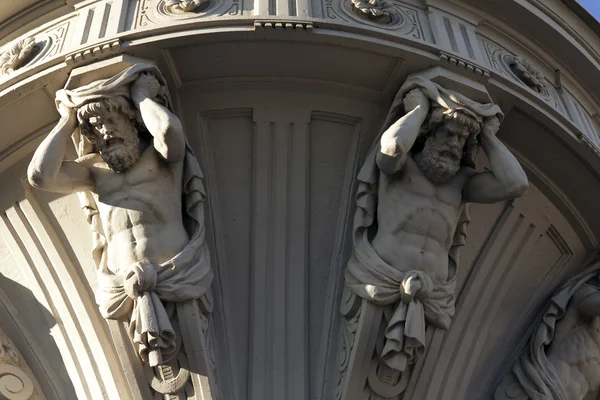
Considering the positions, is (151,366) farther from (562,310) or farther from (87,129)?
(562,310)

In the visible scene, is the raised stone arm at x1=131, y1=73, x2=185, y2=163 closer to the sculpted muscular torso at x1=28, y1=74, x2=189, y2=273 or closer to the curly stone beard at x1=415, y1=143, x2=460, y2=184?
the sculpted muscular torso at x1=28, y1=74, x2=189, y2=273

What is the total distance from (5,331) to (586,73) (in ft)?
15.8

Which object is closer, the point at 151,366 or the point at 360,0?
the point at 151,366

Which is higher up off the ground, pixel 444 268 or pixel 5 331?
pixel 444 268

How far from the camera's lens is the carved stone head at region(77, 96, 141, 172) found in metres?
7.15

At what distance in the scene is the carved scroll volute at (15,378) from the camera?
760 cm

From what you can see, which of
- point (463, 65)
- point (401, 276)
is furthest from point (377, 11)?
point (401, 276)

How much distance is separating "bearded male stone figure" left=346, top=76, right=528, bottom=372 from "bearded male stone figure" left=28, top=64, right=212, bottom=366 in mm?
1128

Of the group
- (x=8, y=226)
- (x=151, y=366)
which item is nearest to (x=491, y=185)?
(x=151, y=366)

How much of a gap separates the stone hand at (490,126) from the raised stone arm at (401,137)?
41 centimetres

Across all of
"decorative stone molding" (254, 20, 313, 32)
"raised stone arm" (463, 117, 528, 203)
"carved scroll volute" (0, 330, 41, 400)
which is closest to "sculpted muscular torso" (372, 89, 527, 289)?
"raised stone arm" (463, 117, 528, 203)

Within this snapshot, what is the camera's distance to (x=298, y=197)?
25.0 feet

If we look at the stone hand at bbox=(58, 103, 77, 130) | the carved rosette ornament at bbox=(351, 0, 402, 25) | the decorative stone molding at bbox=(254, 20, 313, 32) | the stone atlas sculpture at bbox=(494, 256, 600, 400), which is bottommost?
the stone atlas sculpture at bbox=(494, 256, 600, 400)

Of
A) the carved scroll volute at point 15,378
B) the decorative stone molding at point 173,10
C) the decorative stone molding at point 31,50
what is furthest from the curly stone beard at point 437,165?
the carved scroll volute at point 15,378
